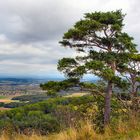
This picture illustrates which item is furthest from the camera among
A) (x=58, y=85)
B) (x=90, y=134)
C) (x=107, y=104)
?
(x=58, y=85)

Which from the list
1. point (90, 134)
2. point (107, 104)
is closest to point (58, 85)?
point (107, 104)

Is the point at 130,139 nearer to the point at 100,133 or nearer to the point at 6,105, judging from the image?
the point at 100,133

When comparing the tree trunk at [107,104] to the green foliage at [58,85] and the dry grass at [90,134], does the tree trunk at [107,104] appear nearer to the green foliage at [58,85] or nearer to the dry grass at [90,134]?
the green foliage at [58,85]

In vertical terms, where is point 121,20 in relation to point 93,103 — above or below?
above

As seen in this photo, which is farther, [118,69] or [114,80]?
[118,69]

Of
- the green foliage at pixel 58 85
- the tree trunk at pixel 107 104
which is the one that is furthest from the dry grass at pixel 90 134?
the green foliage at pixel 58 85

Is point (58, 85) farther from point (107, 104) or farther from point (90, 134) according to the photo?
point (90, 134)

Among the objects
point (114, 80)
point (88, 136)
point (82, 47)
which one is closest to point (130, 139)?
point (88, 136)

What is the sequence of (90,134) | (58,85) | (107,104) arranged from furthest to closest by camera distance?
(58,85) < (107,104) < (90,134)

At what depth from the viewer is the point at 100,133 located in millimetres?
10852

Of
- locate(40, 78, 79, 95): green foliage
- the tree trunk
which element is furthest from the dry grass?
locate(40, 78, 79, 95): green foliage

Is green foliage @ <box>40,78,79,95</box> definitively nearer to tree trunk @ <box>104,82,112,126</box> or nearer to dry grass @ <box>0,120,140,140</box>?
tree trunk @ <box>104,82,112,126</box>

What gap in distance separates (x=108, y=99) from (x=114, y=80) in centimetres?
95

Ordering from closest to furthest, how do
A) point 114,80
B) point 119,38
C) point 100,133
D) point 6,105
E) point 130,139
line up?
point 130,139 → point 100,133 → point 114,80 → point 119,38 → point 6,105
